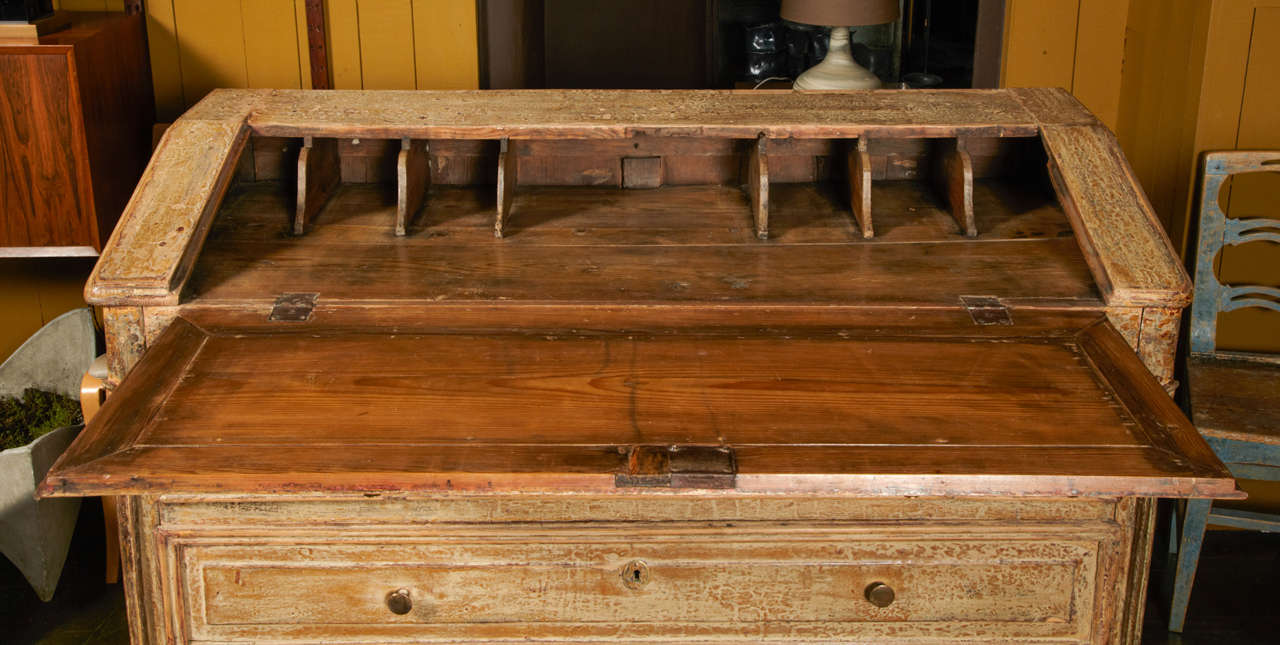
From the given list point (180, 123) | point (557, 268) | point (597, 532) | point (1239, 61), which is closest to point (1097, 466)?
point (597, 532)

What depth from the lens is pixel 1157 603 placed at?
3266 millimetres

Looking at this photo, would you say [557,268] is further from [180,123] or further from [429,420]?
[180,123]

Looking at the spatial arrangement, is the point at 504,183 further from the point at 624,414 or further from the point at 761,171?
the point at 624,414

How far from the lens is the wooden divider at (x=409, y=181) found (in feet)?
7.74

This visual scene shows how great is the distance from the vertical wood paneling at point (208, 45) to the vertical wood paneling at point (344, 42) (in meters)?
0.26

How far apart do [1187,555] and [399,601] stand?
213cm

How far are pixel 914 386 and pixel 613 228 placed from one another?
0.80 m

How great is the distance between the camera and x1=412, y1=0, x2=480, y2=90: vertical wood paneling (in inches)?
140

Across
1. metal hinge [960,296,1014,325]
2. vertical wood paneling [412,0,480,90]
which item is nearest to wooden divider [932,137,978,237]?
metal hinge [960,296,1014,325]

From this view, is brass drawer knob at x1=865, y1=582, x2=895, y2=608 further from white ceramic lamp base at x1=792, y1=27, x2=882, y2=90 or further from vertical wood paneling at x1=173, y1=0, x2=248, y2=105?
vertical wood paneling at x1=173, y1=0, x2=248, y2=105

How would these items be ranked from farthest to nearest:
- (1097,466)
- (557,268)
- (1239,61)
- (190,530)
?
(1239,61)
(557,268)
(190,530)
(1097,466)

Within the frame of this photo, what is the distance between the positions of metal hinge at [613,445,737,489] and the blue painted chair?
1729 mm

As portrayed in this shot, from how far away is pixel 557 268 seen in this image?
224 centimetres

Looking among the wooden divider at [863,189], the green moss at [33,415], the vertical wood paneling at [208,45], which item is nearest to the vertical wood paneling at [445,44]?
the vertical wood paneling at [208,45]
